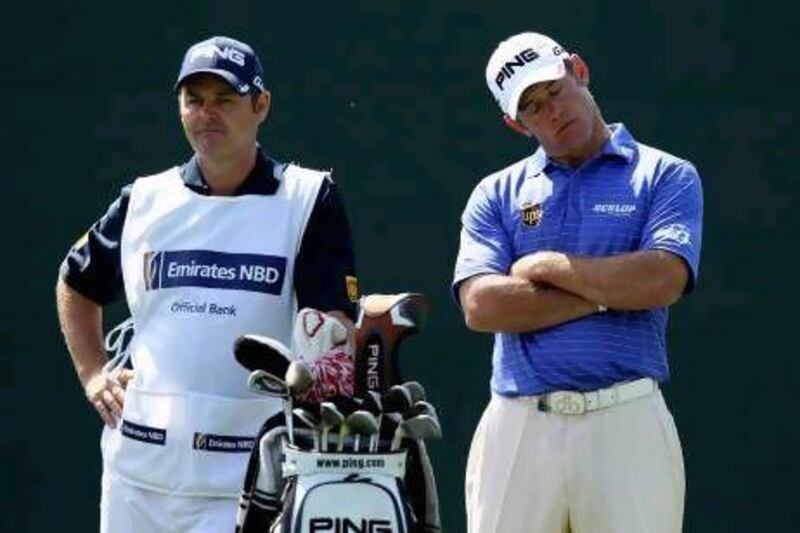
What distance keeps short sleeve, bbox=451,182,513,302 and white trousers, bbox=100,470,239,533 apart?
2.75 feet

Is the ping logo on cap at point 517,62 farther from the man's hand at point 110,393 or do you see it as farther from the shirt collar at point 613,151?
the man's hand at point 110,393

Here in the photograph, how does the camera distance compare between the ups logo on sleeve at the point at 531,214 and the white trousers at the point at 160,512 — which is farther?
the ups logo on sleeve at the point at 531,214

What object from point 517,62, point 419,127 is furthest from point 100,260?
point 419,127

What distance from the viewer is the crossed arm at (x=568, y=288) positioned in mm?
4672

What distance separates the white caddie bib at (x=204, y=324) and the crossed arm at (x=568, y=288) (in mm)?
500

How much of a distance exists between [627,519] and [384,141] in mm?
1920

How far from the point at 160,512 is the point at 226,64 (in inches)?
38.6

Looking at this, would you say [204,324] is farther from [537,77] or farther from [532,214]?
[537,77]

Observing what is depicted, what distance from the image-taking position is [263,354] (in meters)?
4.29

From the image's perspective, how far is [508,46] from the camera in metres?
4.94

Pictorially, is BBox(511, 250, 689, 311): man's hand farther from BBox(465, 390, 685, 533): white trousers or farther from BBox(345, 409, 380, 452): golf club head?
BBox(345, 409, 380, 452): golf club head

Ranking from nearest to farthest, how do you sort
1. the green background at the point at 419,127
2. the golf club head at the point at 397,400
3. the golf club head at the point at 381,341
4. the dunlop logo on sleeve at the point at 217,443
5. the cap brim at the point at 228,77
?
the golf club head at the point at 397,400, the golf club head at the point at 381,341, the dunlop logo on sleeve at the point at 217,443, the cap brim at the point at 228,77, the green background at the point at 419,127

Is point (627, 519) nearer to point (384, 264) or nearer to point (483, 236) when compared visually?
point (483, 236)

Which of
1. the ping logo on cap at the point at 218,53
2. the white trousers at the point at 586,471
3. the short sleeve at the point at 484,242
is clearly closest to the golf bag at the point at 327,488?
the white trousers at the point at 586,471
